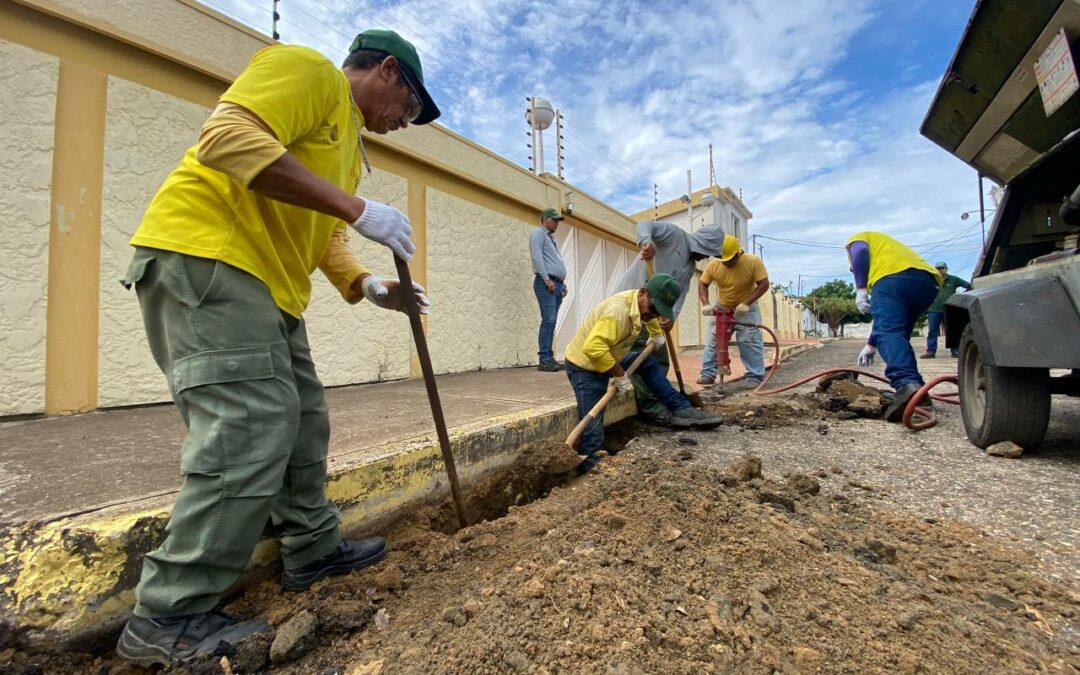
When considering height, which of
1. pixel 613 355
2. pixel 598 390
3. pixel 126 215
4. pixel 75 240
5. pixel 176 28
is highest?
pixel 176 28

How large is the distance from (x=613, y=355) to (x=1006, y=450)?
6.92ft

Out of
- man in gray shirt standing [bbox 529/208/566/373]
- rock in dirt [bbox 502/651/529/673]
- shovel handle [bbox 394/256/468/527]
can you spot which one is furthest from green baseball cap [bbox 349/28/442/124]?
man in gray shirt standing [bbox 529/208/566/373]

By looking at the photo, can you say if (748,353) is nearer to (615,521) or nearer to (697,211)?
(615,521)

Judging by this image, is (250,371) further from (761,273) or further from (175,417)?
(761,273)

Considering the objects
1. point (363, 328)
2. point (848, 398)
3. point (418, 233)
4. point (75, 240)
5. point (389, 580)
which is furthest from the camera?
point (418, 233)

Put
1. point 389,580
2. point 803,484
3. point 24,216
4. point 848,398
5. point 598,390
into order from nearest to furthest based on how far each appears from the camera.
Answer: point 389,580 → point 803,484 → point 24,216 → point 598,390 → point 848,398

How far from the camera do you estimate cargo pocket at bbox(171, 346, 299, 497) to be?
111 centimetres

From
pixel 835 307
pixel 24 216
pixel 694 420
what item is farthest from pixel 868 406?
pixel 835 307

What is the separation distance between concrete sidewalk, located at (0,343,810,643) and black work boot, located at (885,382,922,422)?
2.02 m

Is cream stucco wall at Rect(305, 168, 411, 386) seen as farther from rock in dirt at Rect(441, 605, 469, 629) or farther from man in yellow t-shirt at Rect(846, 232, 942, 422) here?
man in yellow t-shirt at Rect(846, 232, 942, 422)

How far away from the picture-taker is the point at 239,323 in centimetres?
119

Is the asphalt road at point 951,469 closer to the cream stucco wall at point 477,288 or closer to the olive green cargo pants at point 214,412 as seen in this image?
the olive green cargo pants at point 214,412

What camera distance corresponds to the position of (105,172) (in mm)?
3084

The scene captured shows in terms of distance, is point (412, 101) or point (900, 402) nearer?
point (412, 101)
